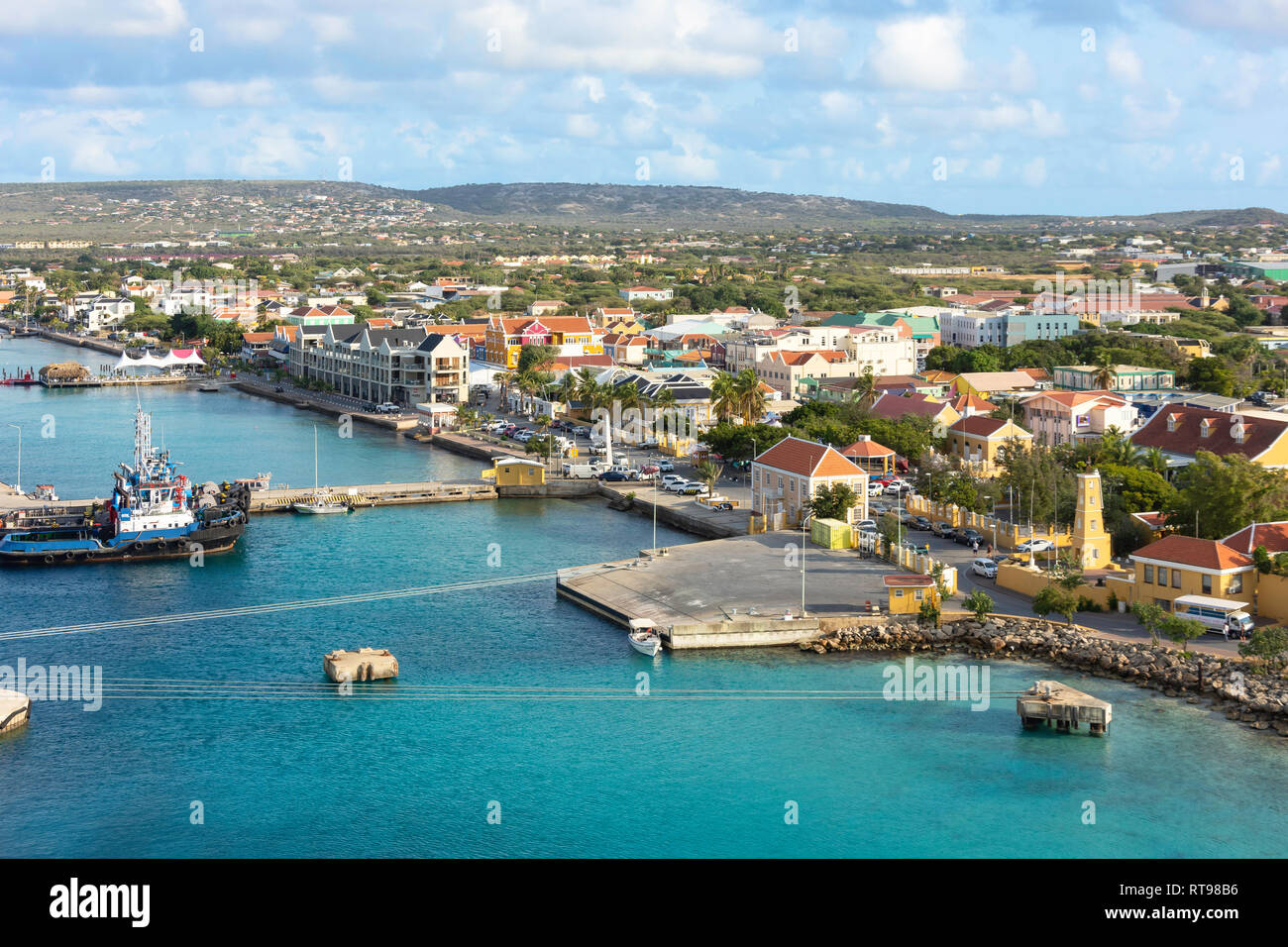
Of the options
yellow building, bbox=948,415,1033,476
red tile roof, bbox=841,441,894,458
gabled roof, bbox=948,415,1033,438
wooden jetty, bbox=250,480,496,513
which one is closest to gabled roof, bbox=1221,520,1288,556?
yellow building, bbox=948,415,1033,476

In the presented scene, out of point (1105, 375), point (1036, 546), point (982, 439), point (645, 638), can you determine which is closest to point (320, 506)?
point (645, 638)

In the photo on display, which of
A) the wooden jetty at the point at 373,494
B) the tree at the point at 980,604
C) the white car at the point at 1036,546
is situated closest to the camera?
the tree at the point at 980,604

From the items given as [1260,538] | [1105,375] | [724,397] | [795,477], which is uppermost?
[1105,375]

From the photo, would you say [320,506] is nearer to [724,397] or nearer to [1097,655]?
[724,397]

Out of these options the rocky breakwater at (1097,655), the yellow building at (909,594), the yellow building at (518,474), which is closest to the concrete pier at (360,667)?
the rocky breakwater at (1097,655)

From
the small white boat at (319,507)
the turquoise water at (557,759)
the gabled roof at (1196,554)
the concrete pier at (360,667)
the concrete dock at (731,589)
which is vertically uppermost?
the gabled roof at (1196,554)

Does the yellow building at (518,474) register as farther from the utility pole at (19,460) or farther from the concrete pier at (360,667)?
the concrete pier at (360,667)
